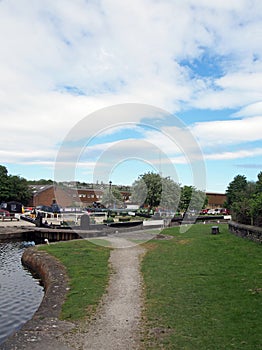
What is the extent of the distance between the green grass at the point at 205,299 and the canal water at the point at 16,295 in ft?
11.9

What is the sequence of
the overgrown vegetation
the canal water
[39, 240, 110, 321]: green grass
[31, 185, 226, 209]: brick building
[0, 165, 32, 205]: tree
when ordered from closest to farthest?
[39, 240, 110, 321]: green grass < the canal water < the overgrown vegetation < [0, 165, 32, 205]: tree < [31, 185, 226, 209]: brick building

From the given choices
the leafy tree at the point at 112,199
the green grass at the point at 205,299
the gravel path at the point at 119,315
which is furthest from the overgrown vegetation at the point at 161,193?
the gravel path at the point at 119,315

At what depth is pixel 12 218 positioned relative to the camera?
4156 cm

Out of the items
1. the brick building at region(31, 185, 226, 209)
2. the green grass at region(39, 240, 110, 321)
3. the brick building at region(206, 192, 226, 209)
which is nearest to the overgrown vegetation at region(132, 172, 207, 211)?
the brick building at region(31, 185, 226, 209)

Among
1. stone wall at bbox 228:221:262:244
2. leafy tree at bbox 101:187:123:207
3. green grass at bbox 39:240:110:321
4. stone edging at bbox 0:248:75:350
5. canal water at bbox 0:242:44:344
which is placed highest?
leafy tree at bbox 101:187:123:207

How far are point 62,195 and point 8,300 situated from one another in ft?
152

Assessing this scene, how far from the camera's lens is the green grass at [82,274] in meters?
8.98

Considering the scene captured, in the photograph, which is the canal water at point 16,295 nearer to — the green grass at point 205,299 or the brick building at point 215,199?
the green grass at point 205,299

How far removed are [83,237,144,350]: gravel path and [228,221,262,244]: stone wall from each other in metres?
6.74

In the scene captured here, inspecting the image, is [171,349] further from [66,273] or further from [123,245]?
[123,245]

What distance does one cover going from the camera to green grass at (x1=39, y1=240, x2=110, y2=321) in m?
8.98

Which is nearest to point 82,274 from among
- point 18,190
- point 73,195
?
point 73,195

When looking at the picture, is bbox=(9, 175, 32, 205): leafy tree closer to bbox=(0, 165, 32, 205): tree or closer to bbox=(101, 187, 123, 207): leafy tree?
bbox=(0, 165, 32, 205): tree

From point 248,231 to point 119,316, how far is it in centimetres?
1280
